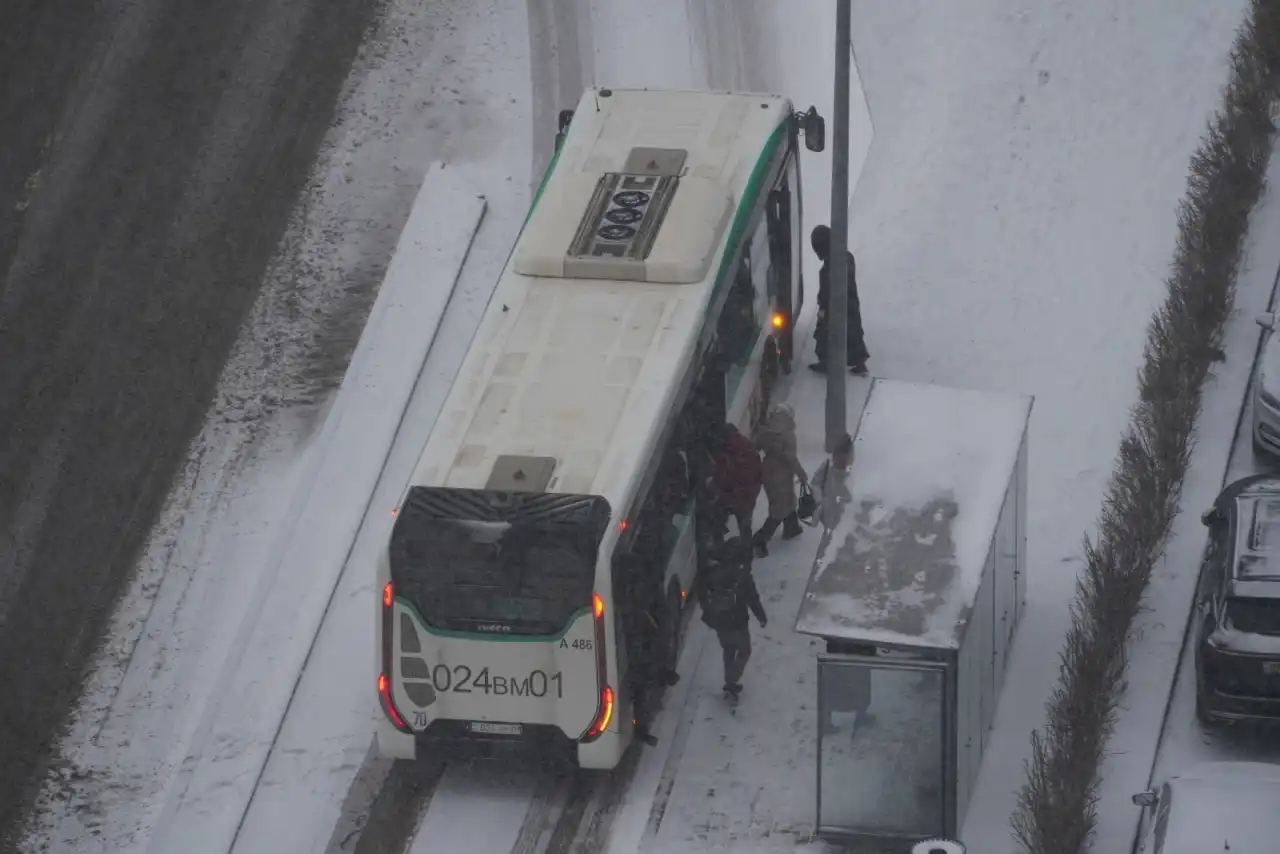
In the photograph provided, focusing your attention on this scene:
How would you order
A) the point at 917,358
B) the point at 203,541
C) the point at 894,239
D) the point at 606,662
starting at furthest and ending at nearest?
1. the point at 894,239
2. the point at 917,358
3. the point at 203,541
4. the point at 606,662

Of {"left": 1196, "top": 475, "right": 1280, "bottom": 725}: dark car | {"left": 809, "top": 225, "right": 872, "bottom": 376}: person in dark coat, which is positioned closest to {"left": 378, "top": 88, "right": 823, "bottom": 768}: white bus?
{"left": 809, "top": 225, "right": 872, "bottom": 376}: person in dark coat

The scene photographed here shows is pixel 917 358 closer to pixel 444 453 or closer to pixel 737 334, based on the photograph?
pixel 737 334

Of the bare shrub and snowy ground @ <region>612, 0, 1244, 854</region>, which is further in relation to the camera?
snowy ground @ <region>612, 0, 1244, 854</region>

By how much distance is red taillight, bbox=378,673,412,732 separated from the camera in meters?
18.7

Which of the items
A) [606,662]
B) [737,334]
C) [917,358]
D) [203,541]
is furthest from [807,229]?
[606,662]

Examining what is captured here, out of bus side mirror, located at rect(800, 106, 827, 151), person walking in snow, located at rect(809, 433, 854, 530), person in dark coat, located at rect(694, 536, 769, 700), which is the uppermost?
bus side mirror, located at rect(800, 106, 827, 151)

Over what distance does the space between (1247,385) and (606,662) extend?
8.09 m

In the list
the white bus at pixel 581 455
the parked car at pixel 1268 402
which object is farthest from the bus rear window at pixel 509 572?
the parked car at pixel 1268 402

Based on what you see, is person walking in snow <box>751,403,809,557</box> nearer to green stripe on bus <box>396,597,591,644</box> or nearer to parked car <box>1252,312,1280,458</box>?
green stripe on bus <box>396,597,591,644</box>

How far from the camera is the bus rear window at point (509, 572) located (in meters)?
18.1

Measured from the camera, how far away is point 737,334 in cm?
2194

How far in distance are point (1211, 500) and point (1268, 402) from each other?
966mm

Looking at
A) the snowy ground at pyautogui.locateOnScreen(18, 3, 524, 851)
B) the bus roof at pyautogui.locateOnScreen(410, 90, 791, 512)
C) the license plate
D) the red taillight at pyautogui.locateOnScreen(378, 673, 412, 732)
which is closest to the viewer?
the license plate

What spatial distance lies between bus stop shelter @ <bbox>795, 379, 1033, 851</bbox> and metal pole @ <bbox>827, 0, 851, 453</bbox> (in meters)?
1.57
